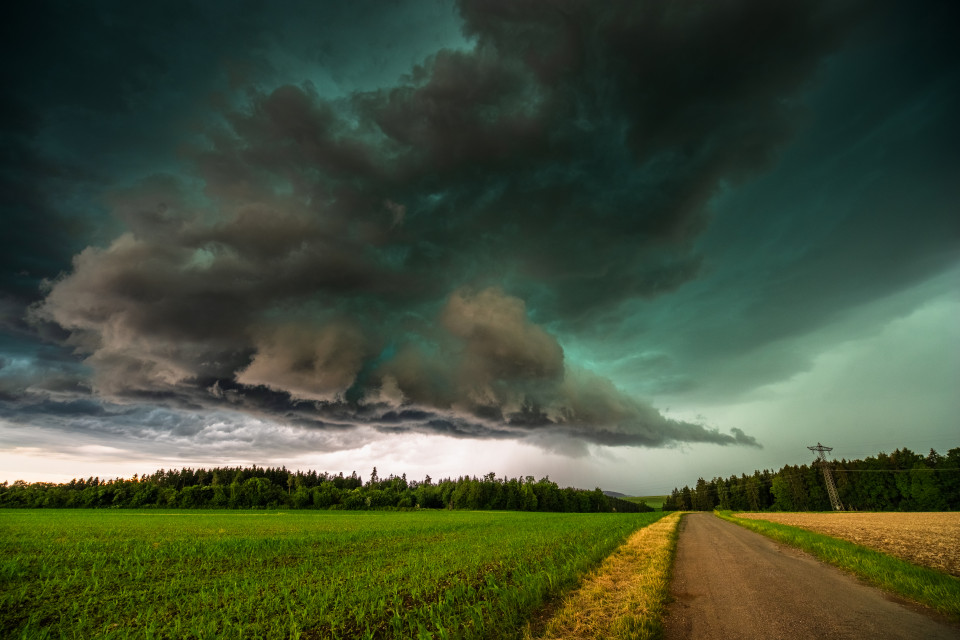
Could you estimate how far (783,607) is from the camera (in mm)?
10250

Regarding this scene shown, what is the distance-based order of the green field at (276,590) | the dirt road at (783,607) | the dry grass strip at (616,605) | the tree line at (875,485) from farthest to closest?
the tree line at (875,485)
the green field at (276,590)
the dry grass strip at (616,605)
the dirt road at (783,607)

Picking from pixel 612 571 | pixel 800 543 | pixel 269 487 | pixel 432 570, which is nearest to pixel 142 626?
pixel 432 570

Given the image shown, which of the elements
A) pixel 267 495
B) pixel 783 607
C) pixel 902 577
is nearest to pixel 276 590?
pixel 783 607

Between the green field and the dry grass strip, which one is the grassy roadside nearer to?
the dry grass strip

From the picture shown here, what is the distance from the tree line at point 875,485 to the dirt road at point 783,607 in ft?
411

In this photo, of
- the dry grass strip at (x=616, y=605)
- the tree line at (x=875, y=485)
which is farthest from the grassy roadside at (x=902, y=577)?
the tree line at (x=875, y=485)

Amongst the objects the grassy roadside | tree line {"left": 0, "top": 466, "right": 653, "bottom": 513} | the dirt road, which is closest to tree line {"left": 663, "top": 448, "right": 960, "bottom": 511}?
tree line {"left": 0, "top": 466, "right": 653, "bottom": 513}

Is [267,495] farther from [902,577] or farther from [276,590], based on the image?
[902,577]

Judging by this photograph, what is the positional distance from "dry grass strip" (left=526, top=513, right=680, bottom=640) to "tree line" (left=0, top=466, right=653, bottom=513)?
12839 cm

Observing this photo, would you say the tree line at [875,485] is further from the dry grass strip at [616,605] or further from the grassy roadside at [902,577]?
the dry grass strip at [616,605]

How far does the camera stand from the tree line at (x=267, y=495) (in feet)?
368

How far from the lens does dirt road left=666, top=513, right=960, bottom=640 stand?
8.51 meters

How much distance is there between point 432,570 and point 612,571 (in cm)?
780

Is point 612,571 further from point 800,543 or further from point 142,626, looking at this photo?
point 800,543
